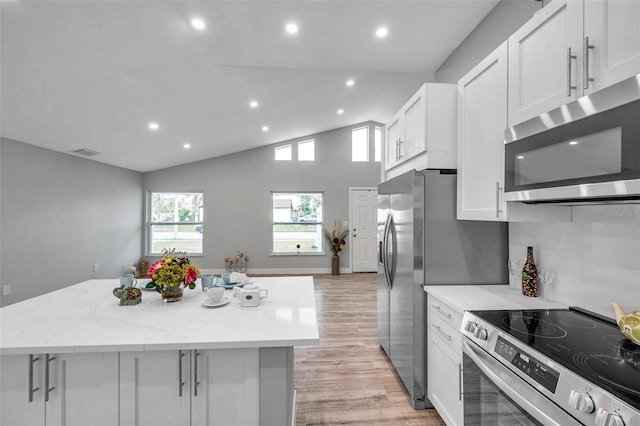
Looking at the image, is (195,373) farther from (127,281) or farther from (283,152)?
(283,152)

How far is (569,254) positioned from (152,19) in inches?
140

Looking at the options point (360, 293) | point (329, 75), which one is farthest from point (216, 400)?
point (360, 293)

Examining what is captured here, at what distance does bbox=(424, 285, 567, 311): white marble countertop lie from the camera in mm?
1685

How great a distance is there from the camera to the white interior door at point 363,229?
7156 millimetres

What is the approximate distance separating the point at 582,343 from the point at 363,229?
19.9 ft

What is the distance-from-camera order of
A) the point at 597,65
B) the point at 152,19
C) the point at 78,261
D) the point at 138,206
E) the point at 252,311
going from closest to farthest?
1. the point at 597,65
2. the point at 252,311
3. the point at 152,19
4. the point at 78,261
5. the point at 138,206

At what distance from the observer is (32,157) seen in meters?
4.12

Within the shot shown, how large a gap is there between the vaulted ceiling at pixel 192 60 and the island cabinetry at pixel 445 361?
2.54 m

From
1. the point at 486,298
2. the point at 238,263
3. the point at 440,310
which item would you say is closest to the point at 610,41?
the point at 486,298

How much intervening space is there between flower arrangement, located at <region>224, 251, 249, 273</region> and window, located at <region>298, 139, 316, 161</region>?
268 centimetres

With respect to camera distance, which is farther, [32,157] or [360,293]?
[360,293]

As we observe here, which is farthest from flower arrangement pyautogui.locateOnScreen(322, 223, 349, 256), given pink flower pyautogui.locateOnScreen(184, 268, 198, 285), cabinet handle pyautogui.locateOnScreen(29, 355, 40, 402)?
cabinet handle pyautogui.locateOnScreen(29, 355, 40, 402)

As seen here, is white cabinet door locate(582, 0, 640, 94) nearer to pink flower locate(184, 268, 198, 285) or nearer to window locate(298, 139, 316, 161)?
pink flower locate(184, 268, 198, 285)

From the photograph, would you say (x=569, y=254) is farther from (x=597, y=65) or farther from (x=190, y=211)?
(x=190, y=211)
